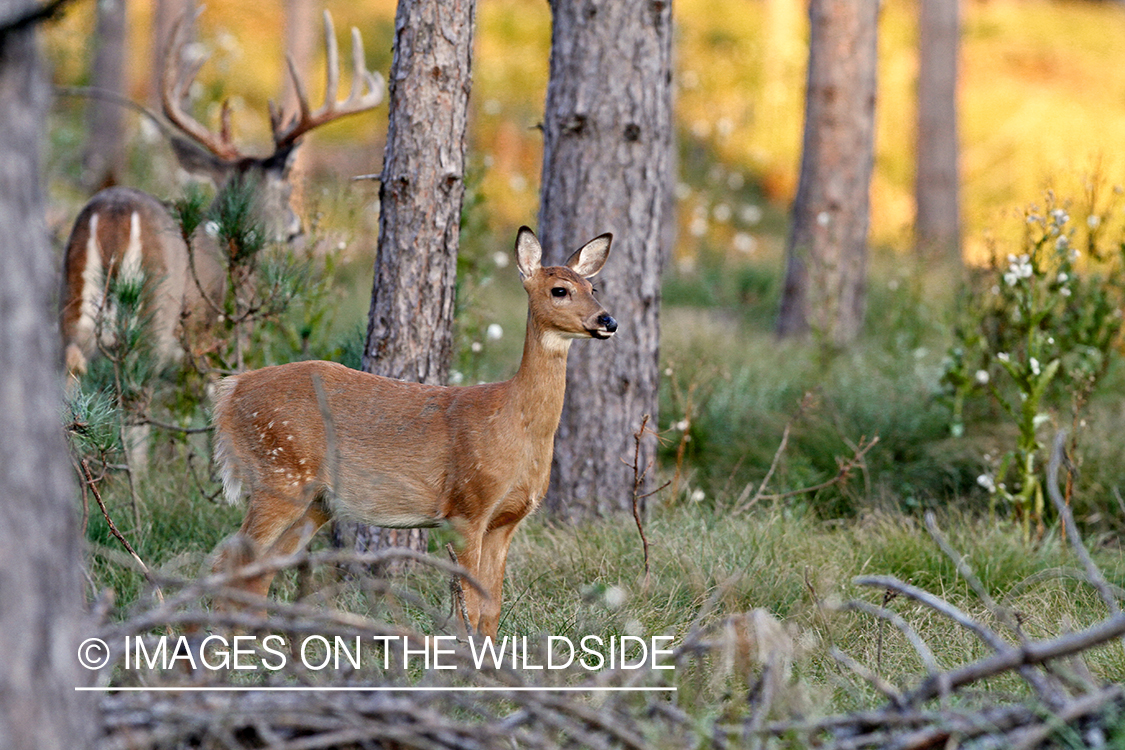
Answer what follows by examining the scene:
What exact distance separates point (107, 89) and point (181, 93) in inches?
293

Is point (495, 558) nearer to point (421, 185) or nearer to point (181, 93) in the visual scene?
point (421, 185)

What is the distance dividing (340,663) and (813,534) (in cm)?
222

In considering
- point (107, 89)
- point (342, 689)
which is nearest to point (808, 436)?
point (342, 689)

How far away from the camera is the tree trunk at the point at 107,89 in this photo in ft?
45.8

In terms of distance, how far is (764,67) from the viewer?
17.0 metres

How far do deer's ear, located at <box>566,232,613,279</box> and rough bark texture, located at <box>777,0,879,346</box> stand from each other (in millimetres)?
4832

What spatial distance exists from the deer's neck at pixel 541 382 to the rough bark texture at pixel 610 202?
Result: 138 cm

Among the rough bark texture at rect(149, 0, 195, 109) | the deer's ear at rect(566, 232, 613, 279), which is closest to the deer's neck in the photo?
the deer's ear at rect(566, 232, 613, 279)

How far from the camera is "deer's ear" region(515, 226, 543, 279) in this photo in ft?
Result: 13.0

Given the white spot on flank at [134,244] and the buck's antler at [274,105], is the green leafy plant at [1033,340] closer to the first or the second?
the buck's antler at [274,105]

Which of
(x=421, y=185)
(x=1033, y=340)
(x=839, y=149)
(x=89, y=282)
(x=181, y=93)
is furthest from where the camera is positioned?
(x=839, y=149)

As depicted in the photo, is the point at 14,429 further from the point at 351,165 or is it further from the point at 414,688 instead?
the point at 351,165

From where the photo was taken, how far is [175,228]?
5652 mm

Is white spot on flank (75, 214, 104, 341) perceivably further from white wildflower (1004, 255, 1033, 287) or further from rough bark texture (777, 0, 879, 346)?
rough bark texture (777, 0, 879, 346)
